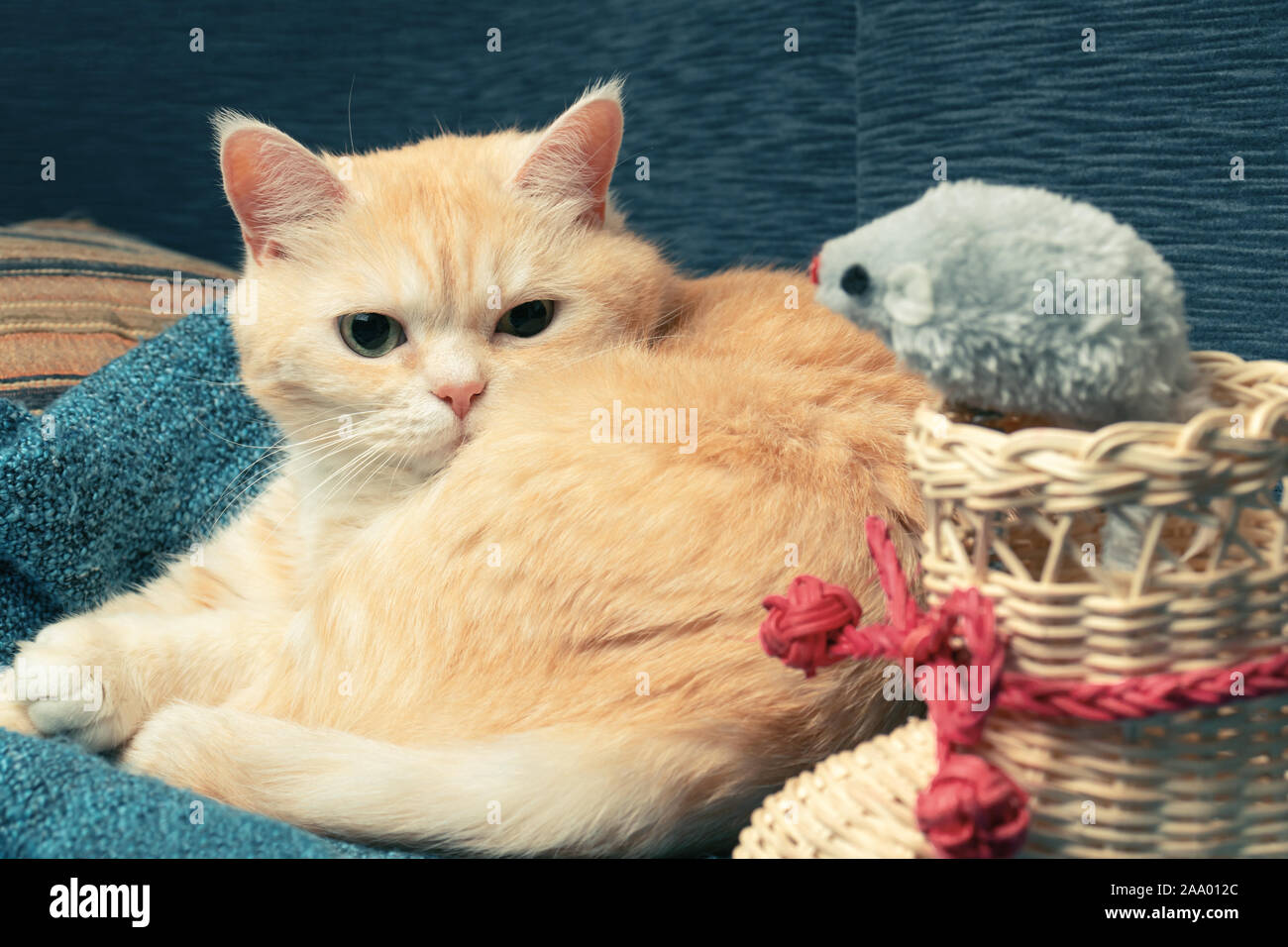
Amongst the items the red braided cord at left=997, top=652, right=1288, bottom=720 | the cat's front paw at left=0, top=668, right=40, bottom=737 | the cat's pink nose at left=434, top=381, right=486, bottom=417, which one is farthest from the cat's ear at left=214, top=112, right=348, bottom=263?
the red braided cord at left=997, top=652, right=1288, bottom=720

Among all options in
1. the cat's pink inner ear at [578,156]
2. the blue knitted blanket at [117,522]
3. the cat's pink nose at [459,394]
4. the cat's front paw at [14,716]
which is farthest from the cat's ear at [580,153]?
the cat's front paw at [14,716]

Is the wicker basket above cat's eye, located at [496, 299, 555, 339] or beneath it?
beneath

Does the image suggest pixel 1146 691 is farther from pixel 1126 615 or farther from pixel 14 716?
pixel 14 716

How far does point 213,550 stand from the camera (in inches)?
55.3

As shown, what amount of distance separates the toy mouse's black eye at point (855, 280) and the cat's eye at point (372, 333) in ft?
1.88

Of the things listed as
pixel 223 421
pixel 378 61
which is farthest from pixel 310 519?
pixel 378 61

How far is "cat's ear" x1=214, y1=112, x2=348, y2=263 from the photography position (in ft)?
3.71

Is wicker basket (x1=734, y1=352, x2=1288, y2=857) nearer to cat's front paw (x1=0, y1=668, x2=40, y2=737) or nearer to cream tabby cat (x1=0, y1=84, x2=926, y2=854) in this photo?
cream tabby cat (x1=0, y1=84, x2=926, y2=854)

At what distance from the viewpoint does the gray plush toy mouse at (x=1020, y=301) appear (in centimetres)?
62

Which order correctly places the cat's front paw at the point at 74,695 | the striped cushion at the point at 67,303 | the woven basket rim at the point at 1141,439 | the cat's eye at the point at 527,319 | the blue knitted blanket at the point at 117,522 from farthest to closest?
the striped cushion at the point at 67,303 < the cat's eye at the point at 527,319 < the cat's front paw at the point at 74,695 < the blue knitted blanket at the point at 117,522 < the woven basket rim at the point at 1141,439

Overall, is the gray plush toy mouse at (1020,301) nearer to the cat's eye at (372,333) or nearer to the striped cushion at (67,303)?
the cat's eye at (372,333)

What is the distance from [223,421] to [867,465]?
98 cm

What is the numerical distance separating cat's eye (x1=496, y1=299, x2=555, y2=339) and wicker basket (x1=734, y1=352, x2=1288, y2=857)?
1.84ft

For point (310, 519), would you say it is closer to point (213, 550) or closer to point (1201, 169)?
point (213, 550)
